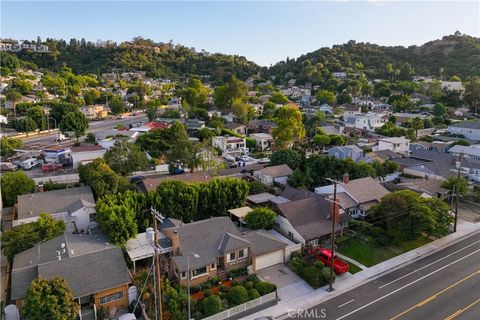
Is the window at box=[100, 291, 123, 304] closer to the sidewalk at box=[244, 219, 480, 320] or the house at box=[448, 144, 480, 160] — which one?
the sidewalk at box=[244, 219, 480, 320]

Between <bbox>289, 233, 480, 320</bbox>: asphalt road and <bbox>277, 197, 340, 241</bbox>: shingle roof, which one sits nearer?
<bbox>289, 233, 480, 320</bbox>: asphalt road

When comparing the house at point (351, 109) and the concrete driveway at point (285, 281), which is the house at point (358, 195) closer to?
the concrete driveway at point (285, 281)

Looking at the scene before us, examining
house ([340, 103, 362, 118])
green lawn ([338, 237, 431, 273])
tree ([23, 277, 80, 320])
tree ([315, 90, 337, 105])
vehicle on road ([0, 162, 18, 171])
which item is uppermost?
tree ([315, 90, 337, 105])

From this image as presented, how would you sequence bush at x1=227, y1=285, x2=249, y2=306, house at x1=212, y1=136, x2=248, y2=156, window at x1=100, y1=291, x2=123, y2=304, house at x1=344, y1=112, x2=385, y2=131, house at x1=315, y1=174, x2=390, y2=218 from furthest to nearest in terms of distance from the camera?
1. house at x1=344, y1=112, x2=385, y2=131
2. house at x1=212, y1=136, x2=248, y2=156
3. house at x1=315, y1=174, x2=390, y2=218
4. bush at x1=227, y1=285, x2=249, y2=306
5. window at x1=100, y1=291, x2=123, y2=304

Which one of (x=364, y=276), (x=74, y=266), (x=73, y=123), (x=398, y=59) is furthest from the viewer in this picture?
(x=398, y=59)

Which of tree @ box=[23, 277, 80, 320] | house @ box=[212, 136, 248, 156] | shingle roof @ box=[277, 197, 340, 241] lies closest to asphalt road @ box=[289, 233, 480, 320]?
shingle roof @ box=[277, 197, 340, 241]

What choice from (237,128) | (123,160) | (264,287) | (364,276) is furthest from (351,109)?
(264,287)

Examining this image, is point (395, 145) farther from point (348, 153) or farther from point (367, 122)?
point (367, 122)
